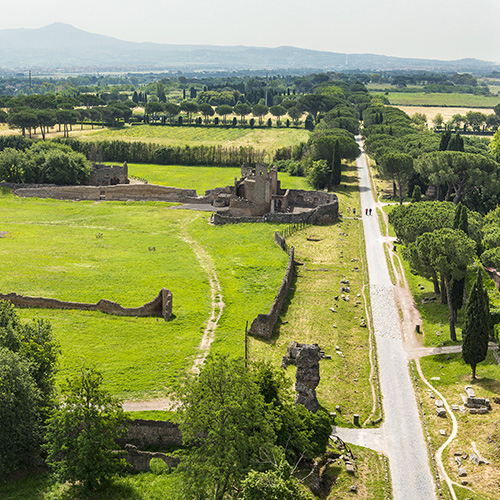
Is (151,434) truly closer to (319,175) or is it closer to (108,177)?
(319,175)

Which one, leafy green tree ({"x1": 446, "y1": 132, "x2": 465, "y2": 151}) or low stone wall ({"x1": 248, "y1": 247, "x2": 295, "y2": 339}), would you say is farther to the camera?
leafy green tree ({"x1": 446, "y1": 132, "x2": 465, "y2": 151})

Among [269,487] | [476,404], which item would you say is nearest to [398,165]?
[476,404]

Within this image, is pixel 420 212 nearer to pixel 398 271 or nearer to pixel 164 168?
pixel 398 271

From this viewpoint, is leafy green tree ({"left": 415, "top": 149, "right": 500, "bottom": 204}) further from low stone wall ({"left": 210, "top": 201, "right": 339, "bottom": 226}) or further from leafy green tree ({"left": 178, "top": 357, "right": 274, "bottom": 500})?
leafy green tree ({"left": 178, "top": 357, "right": 274, "bottom": 500})

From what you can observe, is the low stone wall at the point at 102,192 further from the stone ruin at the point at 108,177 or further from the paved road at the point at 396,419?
the paved road at the point at 396,419

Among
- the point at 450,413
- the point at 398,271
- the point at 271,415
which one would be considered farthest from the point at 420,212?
the point at 271,415

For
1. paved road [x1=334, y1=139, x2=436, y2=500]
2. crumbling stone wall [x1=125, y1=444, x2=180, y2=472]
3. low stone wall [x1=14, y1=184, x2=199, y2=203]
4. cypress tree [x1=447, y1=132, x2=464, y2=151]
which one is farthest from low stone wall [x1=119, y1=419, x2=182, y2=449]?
cypress tree [x1=447, y1=132, x2=464, y2=151]

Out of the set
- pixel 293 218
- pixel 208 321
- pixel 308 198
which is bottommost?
pixel 208 321
